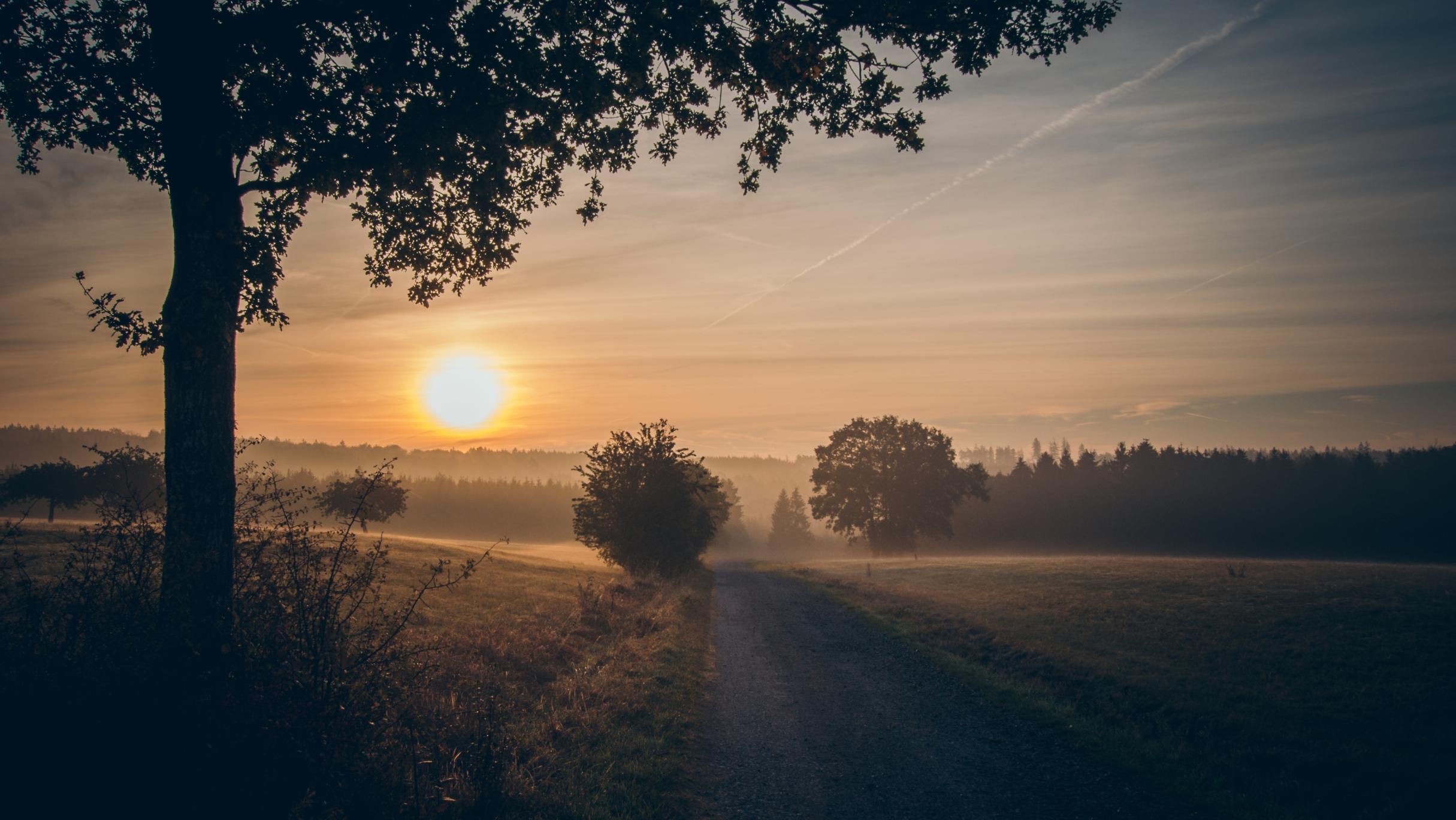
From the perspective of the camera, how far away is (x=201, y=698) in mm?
4930

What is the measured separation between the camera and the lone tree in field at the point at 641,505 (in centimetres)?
2697

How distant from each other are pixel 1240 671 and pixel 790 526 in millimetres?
84437

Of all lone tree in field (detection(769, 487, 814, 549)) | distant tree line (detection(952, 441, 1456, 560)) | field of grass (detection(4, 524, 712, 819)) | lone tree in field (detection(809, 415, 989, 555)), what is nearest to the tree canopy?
field of grass (detection(4, 524, 712, 819))

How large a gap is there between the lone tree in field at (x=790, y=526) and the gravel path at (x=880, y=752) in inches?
3220

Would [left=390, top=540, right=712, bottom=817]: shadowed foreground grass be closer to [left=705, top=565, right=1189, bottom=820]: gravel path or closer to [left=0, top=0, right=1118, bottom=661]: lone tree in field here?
[left=705, top=565, right=1189, bottom=820]: gravel path

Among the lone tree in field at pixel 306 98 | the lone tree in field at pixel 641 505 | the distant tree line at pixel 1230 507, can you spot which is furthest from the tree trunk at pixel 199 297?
the distant tree line at pixel 1230 507

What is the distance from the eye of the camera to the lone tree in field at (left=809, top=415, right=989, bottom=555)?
53656 mm

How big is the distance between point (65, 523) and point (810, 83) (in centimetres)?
5178

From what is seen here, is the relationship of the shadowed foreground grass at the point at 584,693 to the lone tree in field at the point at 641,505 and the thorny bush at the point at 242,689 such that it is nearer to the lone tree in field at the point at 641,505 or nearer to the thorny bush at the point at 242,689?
the thorny bush at the point at 242,689

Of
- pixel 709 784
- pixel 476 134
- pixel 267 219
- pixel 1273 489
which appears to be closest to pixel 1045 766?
pixel 709 784

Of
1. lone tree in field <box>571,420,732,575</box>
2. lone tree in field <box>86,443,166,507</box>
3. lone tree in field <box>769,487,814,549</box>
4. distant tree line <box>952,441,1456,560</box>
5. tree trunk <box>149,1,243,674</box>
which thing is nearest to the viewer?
lone tree in field <box>86,443,166,507</box>

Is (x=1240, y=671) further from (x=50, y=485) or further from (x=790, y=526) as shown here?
(x=790, y=526)

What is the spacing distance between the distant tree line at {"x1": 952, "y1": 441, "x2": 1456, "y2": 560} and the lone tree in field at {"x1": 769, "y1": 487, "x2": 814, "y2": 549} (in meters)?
28.0

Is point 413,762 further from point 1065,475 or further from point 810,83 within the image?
point 1065,475
